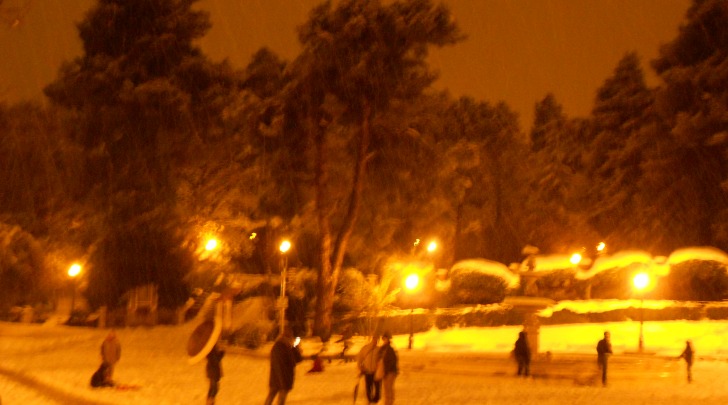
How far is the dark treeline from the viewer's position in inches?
1417

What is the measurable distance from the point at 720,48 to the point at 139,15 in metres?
27.4

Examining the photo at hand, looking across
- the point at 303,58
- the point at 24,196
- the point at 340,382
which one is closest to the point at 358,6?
the point at 303,58

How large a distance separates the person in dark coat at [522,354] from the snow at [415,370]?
383mm

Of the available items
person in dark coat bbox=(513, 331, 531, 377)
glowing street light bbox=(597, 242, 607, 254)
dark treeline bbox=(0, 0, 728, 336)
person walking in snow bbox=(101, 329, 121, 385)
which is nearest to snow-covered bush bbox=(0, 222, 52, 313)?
dark treeline bbox=(0, 0, 728, 336)

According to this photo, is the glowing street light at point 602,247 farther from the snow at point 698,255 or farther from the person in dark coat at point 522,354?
the person in dark coat at point 522,354

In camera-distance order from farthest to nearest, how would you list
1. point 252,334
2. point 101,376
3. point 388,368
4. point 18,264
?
1. point 18,264
2. point 252,334
3. point 101,376
4. point 388,368

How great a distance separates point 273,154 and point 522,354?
17.7 metres

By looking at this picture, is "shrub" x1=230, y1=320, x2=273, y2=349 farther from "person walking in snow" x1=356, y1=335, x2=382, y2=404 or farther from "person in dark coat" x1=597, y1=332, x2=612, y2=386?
"person walking in snow" x1=356, y1=335, x2=382, y2=404

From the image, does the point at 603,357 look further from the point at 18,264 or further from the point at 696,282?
the point at 18,264

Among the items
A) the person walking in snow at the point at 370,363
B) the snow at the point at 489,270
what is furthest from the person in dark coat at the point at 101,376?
the snow at the point at 489,270

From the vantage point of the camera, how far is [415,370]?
26922 millimetres

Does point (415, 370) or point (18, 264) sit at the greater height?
point (18, 264)

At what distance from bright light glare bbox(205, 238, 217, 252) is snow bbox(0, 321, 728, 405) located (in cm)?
377

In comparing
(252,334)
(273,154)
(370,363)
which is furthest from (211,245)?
(370,363)
